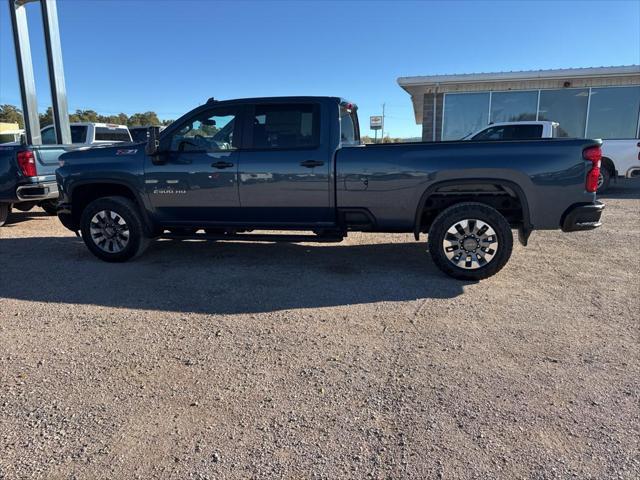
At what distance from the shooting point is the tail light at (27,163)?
7.48m

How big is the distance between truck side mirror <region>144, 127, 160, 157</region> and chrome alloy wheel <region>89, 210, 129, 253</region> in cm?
99

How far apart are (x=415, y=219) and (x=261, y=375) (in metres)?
2.73

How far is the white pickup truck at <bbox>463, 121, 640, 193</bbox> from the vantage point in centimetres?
1191

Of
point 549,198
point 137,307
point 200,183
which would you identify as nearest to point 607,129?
point 549,198

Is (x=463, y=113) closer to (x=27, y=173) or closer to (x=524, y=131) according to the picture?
(x=524, y=131)

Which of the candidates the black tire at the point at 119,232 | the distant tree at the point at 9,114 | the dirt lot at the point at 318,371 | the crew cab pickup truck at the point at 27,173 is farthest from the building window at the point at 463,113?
the distant tree at the point at 9,114

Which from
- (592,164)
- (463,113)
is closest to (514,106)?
(463,113)

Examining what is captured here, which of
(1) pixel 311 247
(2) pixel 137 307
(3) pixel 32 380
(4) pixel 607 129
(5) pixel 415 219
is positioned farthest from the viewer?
(4) pixel 607 129

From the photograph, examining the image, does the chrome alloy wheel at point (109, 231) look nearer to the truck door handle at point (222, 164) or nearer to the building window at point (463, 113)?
the truck door handle at point (222, 164)

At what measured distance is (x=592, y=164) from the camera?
4676 mm

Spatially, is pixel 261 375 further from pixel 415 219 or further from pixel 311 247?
pixel 311 247

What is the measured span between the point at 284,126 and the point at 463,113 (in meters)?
12.5

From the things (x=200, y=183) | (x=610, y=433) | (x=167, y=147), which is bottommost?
(x=610, y=433)

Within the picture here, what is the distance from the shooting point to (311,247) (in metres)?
6.75
